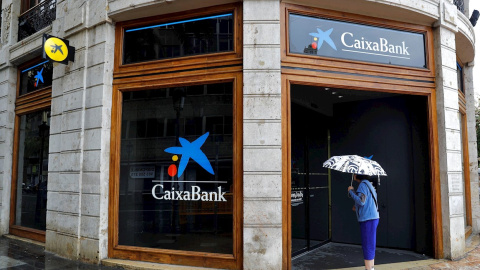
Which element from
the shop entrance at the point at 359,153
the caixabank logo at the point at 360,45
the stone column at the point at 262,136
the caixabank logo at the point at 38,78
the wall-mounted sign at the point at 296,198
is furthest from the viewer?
the caixabank logo at the point at 38,78

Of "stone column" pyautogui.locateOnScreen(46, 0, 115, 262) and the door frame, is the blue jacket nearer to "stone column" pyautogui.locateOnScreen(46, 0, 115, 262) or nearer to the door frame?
the door frame

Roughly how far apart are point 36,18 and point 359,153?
905 centimetres

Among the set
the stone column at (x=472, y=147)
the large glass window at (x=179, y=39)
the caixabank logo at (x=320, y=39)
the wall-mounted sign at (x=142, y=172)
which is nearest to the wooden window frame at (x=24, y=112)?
the large glass window at (x=179, y=39)

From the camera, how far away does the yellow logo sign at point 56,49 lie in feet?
23.8

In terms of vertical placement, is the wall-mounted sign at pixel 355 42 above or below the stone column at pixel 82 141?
above

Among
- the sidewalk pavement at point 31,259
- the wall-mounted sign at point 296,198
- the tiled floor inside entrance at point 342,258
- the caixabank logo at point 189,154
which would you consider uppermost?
the caixabank logo at point 189,154

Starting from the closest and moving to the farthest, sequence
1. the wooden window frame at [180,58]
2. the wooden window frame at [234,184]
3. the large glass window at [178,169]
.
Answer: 1. the wooden window frame at [234,184]
2. the large glass window at [178,169]
3. the wooden window frame at [180,58]

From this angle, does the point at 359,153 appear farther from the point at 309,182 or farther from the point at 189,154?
the point at 189,154

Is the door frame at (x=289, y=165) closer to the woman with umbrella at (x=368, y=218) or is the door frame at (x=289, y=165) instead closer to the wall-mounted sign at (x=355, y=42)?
the wall-mounted sign at (x=355, y=42)

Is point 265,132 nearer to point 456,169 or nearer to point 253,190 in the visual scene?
point 253,190

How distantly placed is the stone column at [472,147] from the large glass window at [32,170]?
11.0 m

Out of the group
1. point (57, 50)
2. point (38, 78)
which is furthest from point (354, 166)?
point (38, 78)

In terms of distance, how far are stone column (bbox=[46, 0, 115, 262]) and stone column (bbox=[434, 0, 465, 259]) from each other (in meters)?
6.46

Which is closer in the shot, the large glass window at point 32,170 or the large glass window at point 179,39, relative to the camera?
the large glass window at point 179,39
